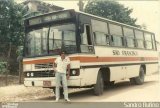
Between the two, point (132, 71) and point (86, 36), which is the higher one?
point (86, 36)

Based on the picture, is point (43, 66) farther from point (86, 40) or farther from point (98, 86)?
point (98, 86)

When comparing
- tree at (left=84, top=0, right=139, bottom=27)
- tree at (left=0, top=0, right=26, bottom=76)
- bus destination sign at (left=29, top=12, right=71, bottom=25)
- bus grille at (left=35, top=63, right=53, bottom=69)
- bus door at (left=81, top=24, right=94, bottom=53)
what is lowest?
bus grille at (left=35, top=63, right=53, bottom=69)

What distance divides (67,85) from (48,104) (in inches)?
38.0

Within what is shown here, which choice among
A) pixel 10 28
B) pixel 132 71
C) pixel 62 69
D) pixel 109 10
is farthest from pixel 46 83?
pixel 109 10

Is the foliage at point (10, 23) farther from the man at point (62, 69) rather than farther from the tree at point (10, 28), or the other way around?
the man at point (62, 69)

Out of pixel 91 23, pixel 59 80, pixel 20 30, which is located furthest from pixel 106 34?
pixel 20 30

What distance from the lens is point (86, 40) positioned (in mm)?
13328

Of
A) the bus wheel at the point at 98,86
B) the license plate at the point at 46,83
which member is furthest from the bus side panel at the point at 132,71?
the license plate at the point at 46,83

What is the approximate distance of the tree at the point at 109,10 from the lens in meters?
39.8

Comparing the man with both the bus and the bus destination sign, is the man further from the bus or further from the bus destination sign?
the bus destination sign

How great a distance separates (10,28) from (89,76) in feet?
47.5

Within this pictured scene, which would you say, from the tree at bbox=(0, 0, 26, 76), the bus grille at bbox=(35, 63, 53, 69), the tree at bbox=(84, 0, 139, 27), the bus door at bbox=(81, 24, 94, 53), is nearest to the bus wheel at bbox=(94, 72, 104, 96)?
the bus door at bbox=(81, 24, 94, 53)

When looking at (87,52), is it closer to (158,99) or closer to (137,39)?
(158,99)

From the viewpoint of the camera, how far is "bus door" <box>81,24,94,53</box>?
42.5 feet
